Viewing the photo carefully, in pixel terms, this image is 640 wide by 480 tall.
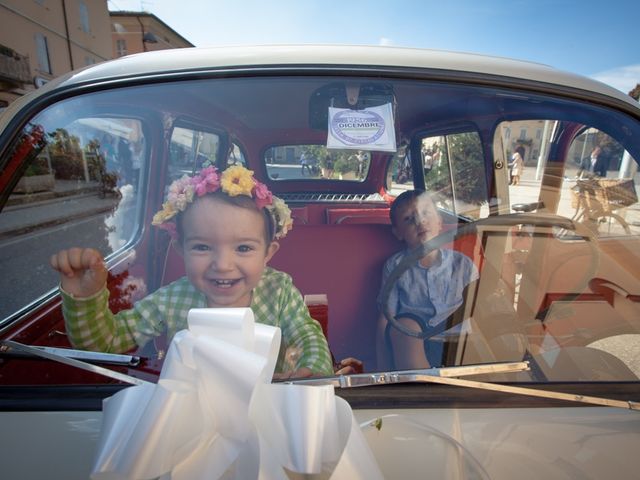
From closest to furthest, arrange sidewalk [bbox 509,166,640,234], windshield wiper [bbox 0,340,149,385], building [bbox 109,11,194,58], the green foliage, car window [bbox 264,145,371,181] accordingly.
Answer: windshield wiper [bbox 0,340,149,385] → sidewalk [bbox 509,166,640,234] → car window [bbox 264,145,371,181] → the green foliage → building [bbox 109,11,194,58]

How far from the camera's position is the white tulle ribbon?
1.91 feet

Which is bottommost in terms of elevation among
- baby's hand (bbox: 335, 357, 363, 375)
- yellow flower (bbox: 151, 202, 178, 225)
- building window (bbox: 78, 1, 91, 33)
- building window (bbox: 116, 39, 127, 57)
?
baby's hand (bbox: 335, 357, 363, 375)

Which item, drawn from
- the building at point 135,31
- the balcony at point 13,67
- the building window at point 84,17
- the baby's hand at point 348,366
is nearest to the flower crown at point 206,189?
the baby's hand at point 348,366

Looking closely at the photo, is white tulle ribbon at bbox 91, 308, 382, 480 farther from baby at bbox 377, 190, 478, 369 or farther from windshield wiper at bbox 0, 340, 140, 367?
baby at bbox 377, 190, 478, 369

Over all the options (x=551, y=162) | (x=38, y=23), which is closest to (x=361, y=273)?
(x=551, y=162)

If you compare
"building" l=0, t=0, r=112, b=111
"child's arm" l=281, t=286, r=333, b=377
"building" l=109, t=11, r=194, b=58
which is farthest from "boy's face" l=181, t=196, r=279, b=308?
"building" l=109, t=11, r=194, b=58

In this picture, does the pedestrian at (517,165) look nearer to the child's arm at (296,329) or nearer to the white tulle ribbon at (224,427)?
the child's arm at (296,329)

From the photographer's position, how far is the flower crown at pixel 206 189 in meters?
1.14

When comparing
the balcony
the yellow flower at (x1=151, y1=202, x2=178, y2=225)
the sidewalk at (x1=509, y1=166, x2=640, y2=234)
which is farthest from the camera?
the balcony

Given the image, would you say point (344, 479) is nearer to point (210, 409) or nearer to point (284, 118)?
point (210, 409)

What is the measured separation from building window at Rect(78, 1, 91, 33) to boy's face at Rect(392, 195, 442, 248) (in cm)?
3160

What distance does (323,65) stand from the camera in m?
1.02

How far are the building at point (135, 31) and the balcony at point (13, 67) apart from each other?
1987 centimetres

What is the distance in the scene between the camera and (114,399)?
0.65 m
